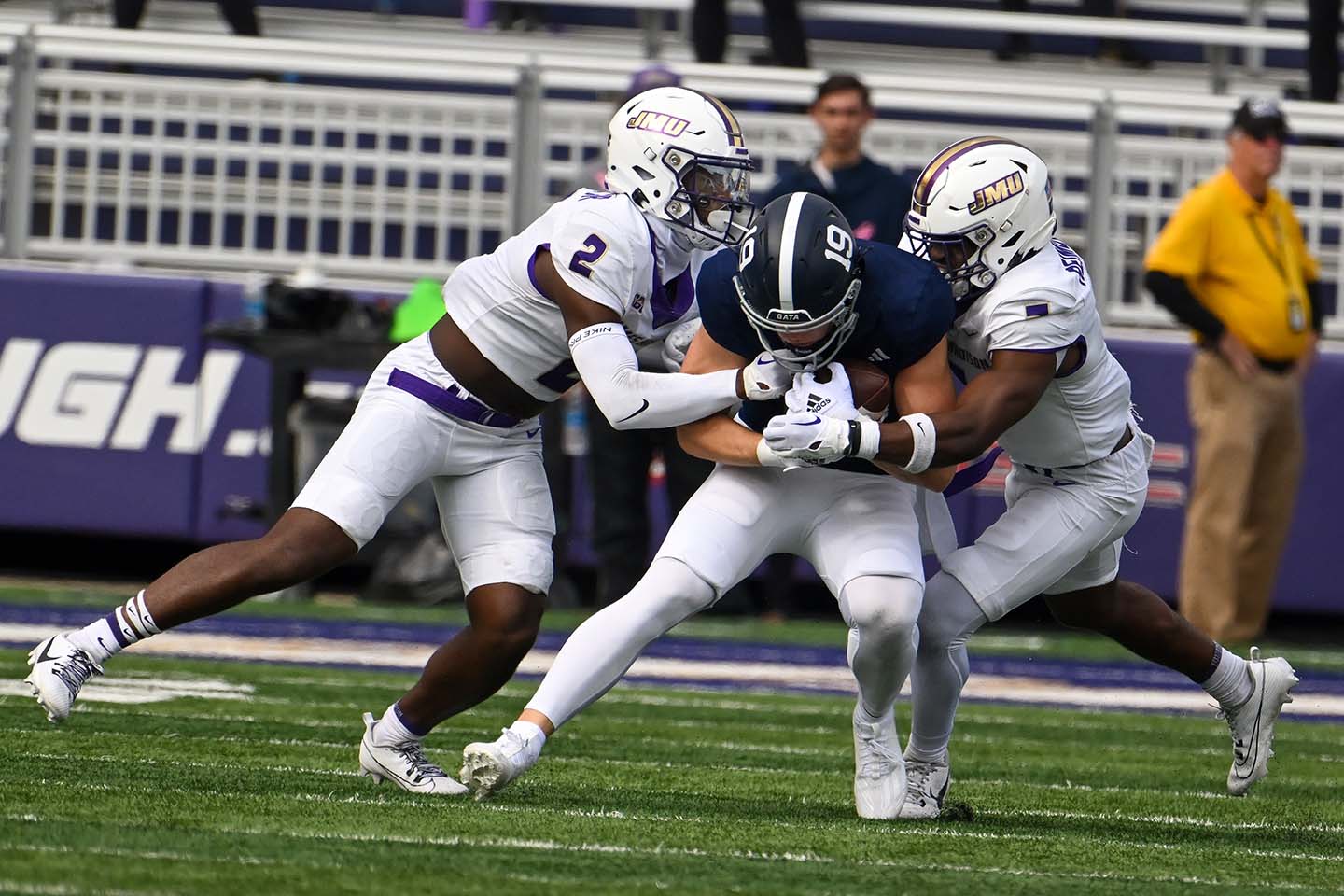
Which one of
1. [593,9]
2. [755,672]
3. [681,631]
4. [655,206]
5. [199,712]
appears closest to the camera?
[655,206]

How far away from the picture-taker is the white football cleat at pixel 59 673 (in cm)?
421

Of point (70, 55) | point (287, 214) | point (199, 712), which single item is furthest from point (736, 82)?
point (199, 712)

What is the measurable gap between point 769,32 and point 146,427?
11.5 ft

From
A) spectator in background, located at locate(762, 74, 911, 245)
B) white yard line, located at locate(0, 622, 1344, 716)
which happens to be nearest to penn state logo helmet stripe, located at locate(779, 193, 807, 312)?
white yard line, located at locate(0, 622, 1344, 716)

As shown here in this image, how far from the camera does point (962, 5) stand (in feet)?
40.7

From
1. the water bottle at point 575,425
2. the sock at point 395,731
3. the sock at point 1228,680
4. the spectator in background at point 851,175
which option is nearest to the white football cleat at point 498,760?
the sock at point 395,731

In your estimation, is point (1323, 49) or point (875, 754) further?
point (1323, 49)

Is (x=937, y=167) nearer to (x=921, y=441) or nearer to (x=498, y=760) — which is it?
(x=921, y=441)

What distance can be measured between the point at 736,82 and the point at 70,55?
114 inches

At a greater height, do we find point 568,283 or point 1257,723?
point 568,283

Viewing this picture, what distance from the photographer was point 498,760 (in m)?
3.91

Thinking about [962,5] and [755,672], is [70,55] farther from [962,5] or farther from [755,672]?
[962,5]

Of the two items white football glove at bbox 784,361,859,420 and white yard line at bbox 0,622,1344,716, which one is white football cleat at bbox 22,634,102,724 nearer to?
white football glove at bbox 784,361,859,420

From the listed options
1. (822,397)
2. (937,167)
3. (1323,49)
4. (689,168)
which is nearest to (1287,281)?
(1323,49)
